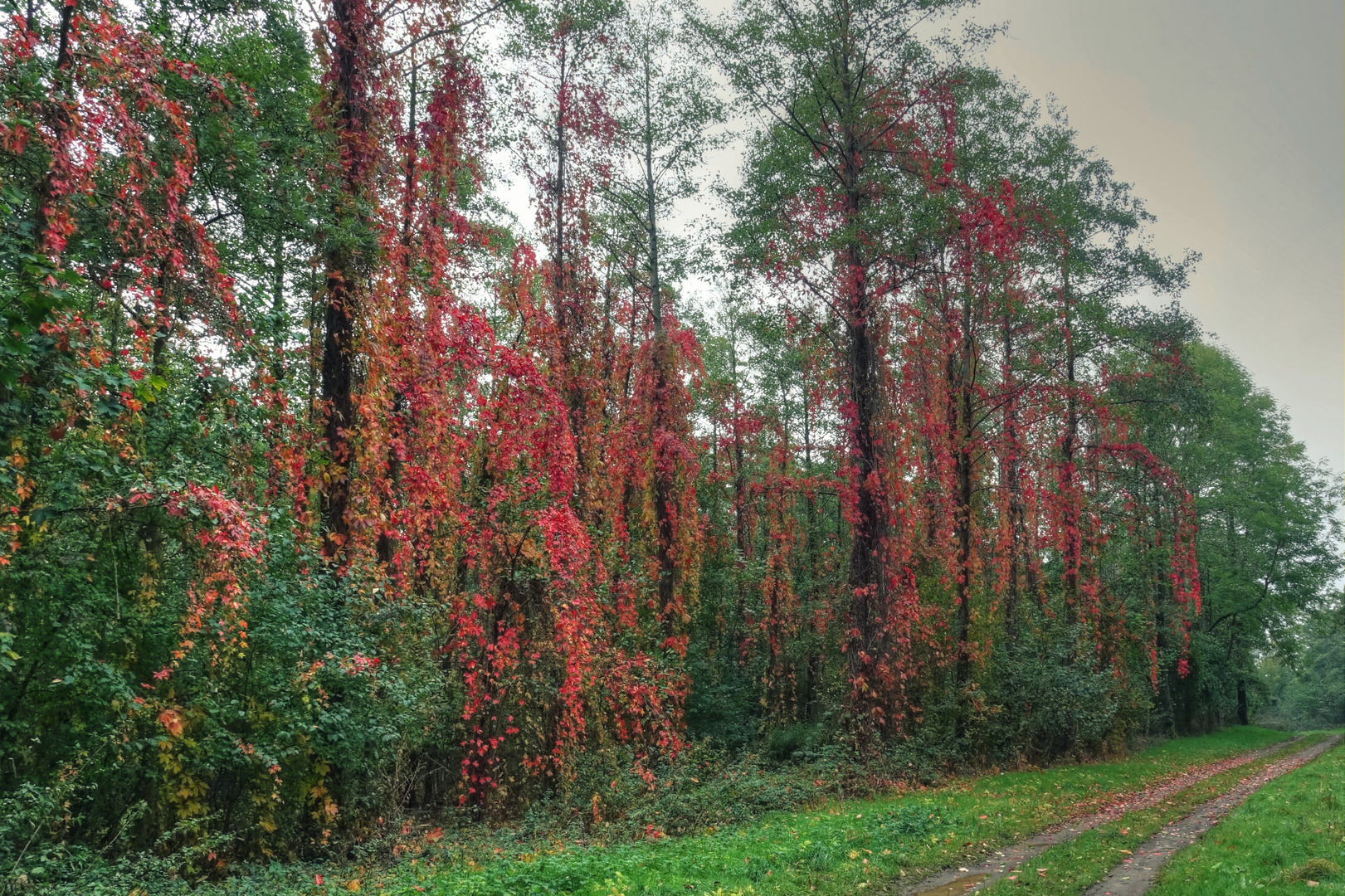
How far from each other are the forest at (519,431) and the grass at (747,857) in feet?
4.47

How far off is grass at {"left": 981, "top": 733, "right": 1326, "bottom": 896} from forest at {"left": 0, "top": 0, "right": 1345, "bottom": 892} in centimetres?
385

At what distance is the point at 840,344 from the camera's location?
1472 cm

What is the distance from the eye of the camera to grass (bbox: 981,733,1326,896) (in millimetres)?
6883

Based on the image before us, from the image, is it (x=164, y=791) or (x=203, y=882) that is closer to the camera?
(x=203, y=882)

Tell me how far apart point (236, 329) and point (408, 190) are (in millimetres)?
5203

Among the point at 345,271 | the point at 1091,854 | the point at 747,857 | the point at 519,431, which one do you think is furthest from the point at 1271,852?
the point at 345,271

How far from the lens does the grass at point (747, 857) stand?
6117mm

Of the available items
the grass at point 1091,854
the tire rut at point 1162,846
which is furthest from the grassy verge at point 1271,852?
the grass at point 1091,854

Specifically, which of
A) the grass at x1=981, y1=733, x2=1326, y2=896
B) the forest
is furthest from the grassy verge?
the forest

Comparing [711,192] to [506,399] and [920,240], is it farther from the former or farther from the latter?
[506,399]

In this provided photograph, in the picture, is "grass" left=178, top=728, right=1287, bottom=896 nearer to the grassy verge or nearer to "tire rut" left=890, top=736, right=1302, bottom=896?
"tire rut" left=890, top=736, right=1302, bottom=896

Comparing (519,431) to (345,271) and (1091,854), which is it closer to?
(345,271)

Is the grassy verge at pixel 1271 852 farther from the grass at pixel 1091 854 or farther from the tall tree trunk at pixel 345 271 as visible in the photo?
the tall tree trunk at pixel 345 271

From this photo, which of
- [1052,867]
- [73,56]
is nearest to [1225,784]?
[1052,867]
